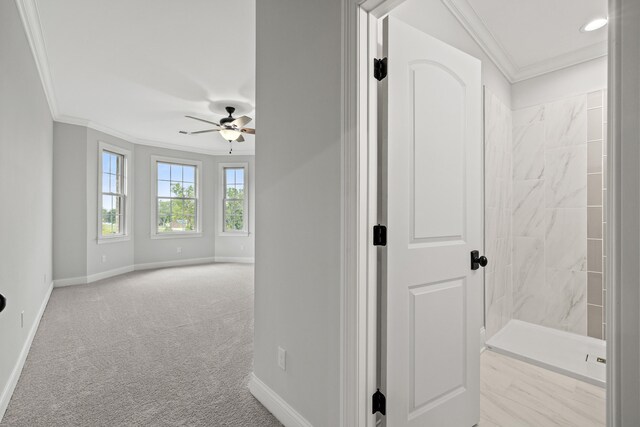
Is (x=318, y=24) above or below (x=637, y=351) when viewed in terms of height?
above

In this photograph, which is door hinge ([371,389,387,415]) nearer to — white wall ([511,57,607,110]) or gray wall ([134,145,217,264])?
white wall ([511,57,607,110])

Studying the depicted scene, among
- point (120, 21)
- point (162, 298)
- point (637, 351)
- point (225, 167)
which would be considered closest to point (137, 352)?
point (162, 298)

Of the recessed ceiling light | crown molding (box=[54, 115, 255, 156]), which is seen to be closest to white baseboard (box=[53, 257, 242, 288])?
crown molding (box=[54, 115, 255, 156])

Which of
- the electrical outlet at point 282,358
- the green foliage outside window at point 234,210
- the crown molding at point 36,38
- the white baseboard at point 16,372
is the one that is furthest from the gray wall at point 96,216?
the electrical outlet at point 282,358

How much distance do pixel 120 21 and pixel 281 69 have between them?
1.80 meters

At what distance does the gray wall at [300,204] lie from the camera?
1.47m

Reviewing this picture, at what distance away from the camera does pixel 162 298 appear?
4.44 metres

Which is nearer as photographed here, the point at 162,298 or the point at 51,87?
the point at 51,87

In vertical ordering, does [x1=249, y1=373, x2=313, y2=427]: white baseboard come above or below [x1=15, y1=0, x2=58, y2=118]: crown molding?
below

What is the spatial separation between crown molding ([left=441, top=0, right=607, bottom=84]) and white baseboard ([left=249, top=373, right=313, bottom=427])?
9.23ft

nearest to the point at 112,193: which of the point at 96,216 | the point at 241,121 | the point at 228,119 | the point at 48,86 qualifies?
the point at 96,216

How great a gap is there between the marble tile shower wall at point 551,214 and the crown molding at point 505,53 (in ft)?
1.15

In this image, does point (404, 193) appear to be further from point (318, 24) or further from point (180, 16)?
point (180, 16)

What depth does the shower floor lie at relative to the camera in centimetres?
243
